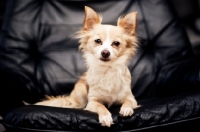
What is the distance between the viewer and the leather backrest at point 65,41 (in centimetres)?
202

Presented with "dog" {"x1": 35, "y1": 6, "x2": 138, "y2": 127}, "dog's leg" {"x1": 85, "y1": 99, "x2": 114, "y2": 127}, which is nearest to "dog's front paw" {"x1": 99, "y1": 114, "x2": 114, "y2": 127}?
"dog's leg" {"x1": 85, "y1": 99, "x2": 114, "y2": 127}

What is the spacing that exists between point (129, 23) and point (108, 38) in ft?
0.53

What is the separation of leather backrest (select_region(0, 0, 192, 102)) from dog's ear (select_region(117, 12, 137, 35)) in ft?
1.63

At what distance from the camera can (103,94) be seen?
5.17 feet

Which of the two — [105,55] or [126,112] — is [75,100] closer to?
[105,55]

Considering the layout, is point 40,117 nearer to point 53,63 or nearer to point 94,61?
point 94,61

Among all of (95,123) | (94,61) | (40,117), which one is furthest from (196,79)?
(40,117)

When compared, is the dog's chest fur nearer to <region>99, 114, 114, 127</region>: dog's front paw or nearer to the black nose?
the black nose

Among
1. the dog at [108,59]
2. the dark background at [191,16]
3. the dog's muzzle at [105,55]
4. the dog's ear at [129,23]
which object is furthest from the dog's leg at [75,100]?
the dark background at [191,16]

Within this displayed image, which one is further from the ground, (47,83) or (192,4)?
(192,4)

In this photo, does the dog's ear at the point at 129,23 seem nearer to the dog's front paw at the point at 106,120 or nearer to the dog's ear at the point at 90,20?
the dog's ear at the point at 90,20

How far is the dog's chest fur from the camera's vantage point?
5.16 feet

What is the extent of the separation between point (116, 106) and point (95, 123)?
39 centimetres

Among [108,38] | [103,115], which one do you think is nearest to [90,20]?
[108,38]
